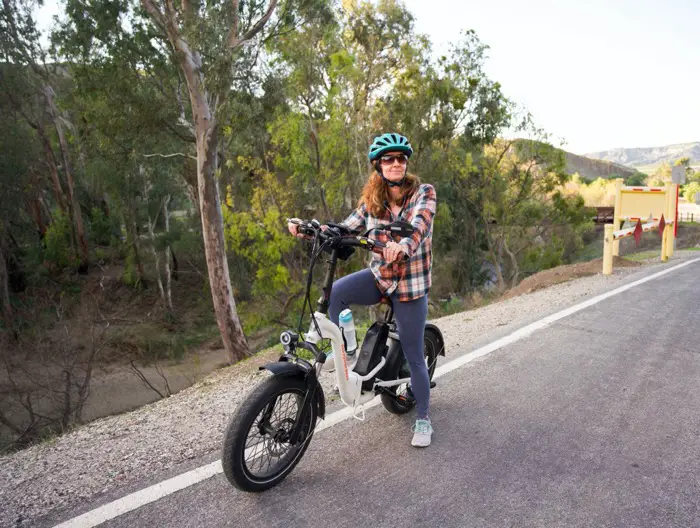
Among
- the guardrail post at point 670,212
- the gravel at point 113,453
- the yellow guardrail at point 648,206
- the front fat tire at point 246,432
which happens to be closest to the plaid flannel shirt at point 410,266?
the front fat tire at point 246,432

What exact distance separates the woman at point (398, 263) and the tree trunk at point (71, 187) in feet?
99.0

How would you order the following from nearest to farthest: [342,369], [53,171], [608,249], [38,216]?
[342,369]
[608,249]
[53,171]
[38,216]

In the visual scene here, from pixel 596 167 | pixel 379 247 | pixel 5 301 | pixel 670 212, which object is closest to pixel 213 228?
pixel 670 212

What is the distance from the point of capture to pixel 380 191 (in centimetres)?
359

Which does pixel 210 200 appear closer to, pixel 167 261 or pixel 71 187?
pixel 167 261

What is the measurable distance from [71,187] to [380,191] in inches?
1228

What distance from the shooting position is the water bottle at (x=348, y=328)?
3436mm

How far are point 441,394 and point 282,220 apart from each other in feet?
72.4

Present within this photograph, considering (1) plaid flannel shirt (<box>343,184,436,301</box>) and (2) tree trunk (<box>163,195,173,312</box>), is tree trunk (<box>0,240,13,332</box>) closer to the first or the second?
(2) tree trunk (<box>163,195,173,312</box>)

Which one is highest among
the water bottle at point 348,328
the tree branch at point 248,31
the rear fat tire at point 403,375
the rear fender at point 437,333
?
the tree branch at point 248,31

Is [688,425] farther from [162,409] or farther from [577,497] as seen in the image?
[162,409]

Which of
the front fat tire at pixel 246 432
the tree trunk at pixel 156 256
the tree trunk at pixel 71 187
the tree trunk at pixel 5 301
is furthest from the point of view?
the tree trunk at pixel 156 256

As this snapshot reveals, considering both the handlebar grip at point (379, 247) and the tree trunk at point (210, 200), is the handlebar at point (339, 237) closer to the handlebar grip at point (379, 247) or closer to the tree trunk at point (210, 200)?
the handlebar grip at point (379, 247)

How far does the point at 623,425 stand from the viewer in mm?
3848
